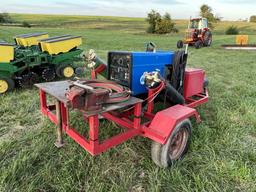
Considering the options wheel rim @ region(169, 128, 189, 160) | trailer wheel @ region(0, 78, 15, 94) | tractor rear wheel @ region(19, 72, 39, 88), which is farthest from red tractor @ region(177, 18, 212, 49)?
wheel rim @ region(169, 128, 189, 160)

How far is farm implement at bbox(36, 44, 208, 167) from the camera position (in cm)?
199

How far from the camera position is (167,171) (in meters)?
2.38

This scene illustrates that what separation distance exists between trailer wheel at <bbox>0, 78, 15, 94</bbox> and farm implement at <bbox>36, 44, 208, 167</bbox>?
6.34 feet

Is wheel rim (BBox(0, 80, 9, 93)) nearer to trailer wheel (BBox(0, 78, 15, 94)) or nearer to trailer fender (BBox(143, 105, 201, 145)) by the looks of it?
trailer wheel (BBox(0, 78, 15, 94))

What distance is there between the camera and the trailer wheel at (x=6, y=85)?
14.0 feet

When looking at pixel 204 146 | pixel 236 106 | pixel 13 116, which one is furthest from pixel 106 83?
pixel 236 106

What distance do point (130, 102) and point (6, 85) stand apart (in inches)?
119

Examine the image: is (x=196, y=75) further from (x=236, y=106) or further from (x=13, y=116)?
(x=13, y=116)

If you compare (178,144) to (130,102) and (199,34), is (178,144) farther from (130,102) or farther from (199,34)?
(199,34)

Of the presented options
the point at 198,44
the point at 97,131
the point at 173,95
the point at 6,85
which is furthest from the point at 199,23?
the point at 97,131

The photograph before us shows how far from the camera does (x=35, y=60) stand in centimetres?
462

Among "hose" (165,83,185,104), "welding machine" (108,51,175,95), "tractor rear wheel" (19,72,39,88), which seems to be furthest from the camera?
"tractor rear wheel" (19,72,39,88)

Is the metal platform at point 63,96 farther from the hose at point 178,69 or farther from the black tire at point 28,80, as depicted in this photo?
the black tire at point 28,80

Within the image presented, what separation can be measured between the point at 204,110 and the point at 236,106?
600 mm
